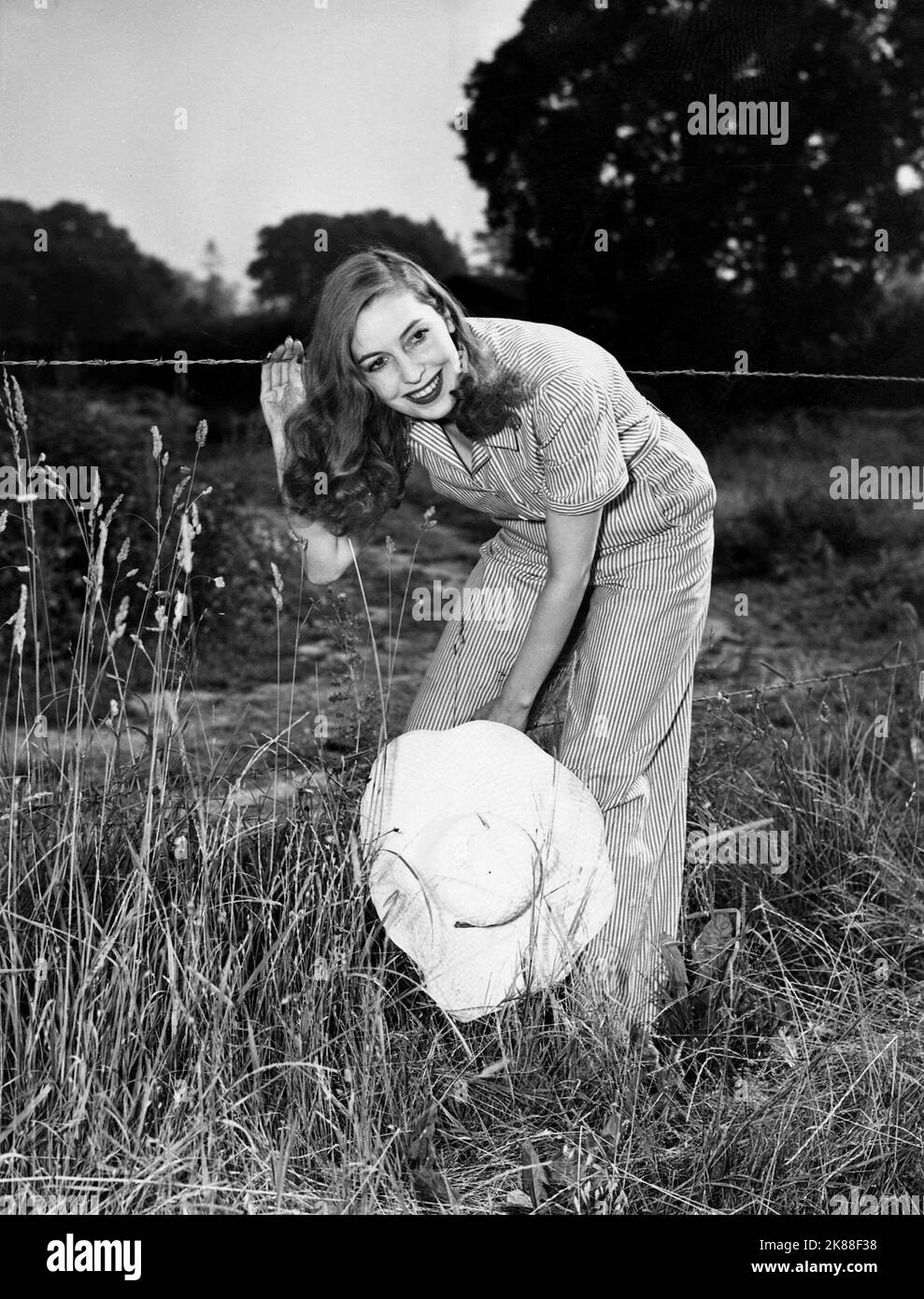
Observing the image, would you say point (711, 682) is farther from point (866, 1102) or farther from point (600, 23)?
point (600, 23)

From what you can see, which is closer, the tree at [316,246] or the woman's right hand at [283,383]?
the woman's right hand at [283,383]

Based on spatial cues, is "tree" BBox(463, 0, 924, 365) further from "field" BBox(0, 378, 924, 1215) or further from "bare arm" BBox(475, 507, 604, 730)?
"bare arm" BBox(475, 507, 604, 730)

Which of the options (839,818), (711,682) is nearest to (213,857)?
(839,818)

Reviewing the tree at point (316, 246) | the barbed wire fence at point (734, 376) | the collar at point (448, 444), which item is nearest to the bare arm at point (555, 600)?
the collar at point (448, 444)

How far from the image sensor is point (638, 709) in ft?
9.97

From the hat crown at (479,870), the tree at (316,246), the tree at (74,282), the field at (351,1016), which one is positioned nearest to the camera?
the field at (351,1016)

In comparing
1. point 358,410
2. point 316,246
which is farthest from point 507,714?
point 316,246

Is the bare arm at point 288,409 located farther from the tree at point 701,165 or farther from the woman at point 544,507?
the tree at point 701,165

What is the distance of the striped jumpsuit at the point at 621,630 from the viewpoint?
9.54ft

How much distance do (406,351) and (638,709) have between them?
3.12 ft

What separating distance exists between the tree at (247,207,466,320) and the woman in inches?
62.9

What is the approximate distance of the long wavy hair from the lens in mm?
2797

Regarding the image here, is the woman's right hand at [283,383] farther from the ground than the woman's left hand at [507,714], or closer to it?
farther from the ground

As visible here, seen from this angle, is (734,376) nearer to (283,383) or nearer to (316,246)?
(316,246)
